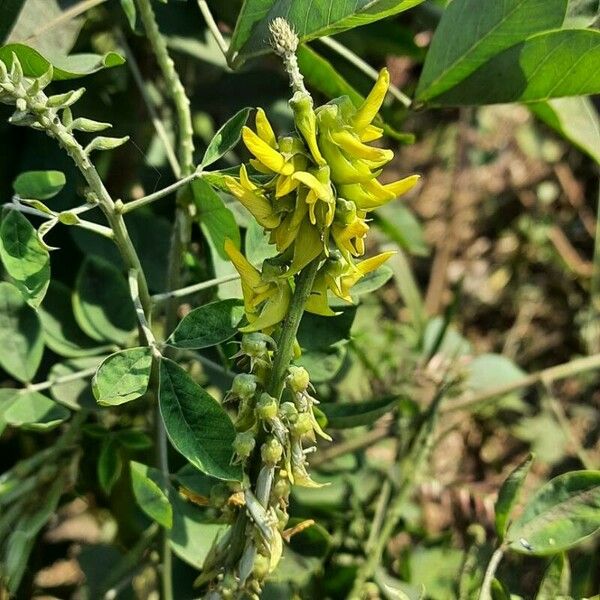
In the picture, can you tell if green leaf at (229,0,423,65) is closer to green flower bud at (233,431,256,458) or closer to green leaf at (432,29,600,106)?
green leaf at (432,29,600,106)

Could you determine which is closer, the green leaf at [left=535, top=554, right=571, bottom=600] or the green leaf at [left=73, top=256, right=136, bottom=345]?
the green leaf at [left=535, top=554, right=571, bottom=600]

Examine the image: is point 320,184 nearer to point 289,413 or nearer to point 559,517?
point 289,413

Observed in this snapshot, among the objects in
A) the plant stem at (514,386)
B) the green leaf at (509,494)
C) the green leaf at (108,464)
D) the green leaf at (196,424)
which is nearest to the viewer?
the green leaf at (196,424)

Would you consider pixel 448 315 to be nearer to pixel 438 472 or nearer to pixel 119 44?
pixel 438 472

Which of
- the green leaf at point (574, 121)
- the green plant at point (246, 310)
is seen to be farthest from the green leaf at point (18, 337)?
the green leaf at point (574, 121)

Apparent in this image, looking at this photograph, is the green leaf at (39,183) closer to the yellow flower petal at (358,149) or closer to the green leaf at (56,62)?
the green leaf at (56,62)

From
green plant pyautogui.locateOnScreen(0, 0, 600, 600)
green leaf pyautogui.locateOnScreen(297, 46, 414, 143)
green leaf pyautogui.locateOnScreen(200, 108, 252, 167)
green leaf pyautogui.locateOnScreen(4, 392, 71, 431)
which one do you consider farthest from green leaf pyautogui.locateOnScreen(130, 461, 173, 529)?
green leaf pyautogui.locateOnScreen(297, 46, 414, 143)

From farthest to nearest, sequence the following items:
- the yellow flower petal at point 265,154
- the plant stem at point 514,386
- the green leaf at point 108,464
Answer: the plant stem at point 514,386 → the green leaf at point 108,464 → the yellow flower petal at point 265,154
